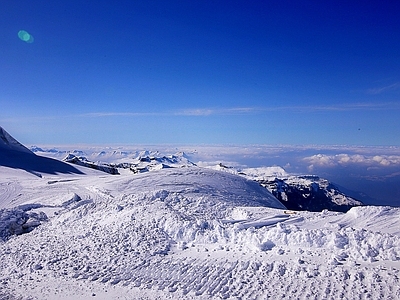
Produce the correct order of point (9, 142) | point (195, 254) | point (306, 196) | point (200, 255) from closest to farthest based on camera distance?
1. point (200, 255)
2. point (195, 254)
3. point (9, 142)
4. point (306, 196)

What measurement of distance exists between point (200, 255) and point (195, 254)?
0.26 metres

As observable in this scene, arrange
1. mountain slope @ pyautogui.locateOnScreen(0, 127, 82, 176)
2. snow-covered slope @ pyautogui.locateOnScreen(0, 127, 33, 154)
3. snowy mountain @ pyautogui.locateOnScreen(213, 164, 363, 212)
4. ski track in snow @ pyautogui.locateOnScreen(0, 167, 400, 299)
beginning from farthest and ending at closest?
snowy mountain @ pyautogui.locateOnScreen(213, 164, 363, 212) → snow-covered slope @ pyautogui.locateOnScreen(0, 127, 33, 154) → mountain slope @ pyautogui.locateOnScreen(0, 127, 82, 176) → ski track in snow @ pyautogui.locateOnScreen(0, 167, 400, 299)

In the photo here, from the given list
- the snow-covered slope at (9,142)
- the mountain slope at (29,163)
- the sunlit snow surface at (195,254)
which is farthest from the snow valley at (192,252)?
the snow-covered slope at (9,142)

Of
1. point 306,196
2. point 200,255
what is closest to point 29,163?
point 200,255

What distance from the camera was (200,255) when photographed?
1186 cm

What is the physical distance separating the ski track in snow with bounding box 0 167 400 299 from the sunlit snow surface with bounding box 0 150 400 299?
1.4 inches

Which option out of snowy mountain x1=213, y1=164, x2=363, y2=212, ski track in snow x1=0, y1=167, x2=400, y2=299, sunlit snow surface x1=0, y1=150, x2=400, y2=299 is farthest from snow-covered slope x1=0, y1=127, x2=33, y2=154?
snowy mountain x1=213, y1=164, x2=363, y2=212

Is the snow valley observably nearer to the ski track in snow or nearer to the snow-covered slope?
the ski track in snow

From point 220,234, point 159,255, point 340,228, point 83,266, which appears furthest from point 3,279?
A: point 340,228

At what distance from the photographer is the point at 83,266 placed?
1142 cm

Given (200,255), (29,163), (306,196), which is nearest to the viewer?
(200,255)

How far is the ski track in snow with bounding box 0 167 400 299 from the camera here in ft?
30.7

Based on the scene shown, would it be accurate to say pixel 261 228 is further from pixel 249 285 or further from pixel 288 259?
pixel 249 285

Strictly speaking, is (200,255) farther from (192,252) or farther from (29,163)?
(29,163)
